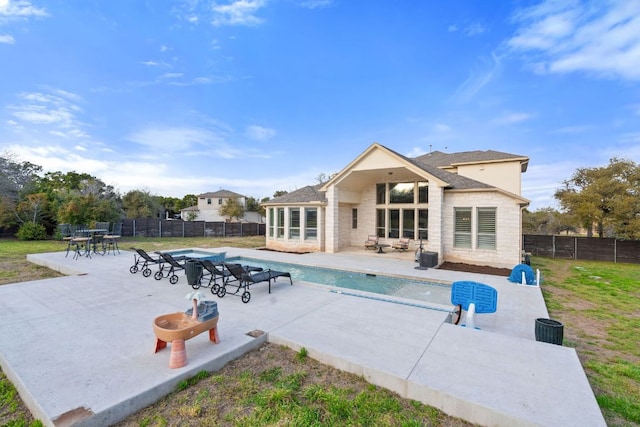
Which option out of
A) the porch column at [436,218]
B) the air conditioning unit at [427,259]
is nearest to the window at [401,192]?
the porch column at [436,218]

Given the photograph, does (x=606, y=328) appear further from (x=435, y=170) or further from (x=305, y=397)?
(x=435, y=170)

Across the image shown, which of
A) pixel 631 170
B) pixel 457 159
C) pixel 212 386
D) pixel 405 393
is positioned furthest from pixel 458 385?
pixel 631 170

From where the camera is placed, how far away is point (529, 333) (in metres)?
5.26

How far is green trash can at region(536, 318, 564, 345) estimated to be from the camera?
4.30 meters

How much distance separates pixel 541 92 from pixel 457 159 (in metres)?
5.97

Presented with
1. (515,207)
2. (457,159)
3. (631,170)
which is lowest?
(515,207)

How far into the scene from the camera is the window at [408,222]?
1619 centimetres

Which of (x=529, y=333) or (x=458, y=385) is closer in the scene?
(x=458, y=385)

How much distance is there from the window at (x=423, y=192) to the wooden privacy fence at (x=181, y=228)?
20.5 metres

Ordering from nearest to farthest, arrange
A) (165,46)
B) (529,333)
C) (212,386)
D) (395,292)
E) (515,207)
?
(212,386), (529,333), (395,292), (515,207), (165,46)

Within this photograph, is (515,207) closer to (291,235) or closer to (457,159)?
(457,159)

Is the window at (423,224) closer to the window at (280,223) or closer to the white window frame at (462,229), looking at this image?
the white window frame at (462,229)

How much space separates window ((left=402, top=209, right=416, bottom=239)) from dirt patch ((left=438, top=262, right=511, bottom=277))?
4.24 m

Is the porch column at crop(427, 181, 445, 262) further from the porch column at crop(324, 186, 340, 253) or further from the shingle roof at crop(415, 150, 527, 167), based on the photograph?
the shingle roof at crop(415, 150, 527, 167)
